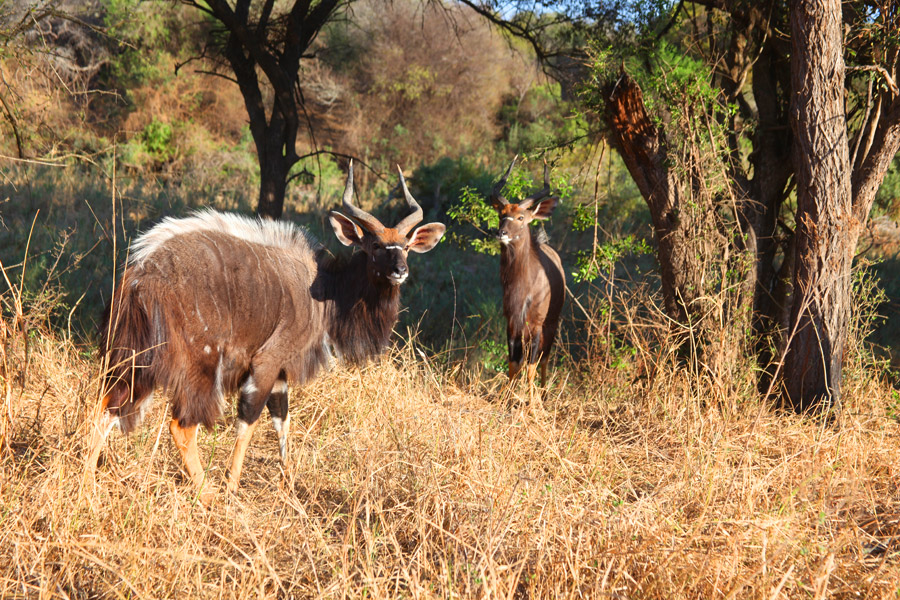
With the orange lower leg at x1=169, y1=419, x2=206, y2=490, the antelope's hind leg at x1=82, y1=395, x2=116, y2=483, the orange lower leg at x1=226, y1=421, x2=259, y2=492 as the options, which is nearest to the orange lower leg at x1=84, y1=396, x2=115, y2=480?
the antelope's hind leg at x1=82, y1=395, x2=116, y2=483

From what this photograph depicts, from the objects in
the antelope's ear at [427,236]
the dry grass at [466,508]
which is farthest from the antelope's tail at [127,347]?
the antelope's ear at [427,236]

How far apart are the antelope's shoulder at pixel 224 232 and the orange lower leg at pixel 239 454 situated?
113cm

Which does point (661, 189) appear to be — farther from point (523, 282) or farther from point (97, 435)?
point (97, 435)

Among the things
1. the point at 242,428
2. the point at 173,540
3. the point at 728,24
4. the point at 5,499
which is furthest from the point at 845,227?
the point at 5,499

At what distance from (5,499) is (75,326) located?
4358 millimetres

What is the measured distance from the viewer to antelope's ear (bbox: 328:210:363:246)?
15.8 ft

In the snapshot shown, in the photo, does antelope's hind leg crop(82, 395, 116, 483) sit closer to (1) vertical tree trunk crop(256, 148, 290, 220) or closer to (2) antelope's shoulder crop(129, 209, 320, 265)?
(2) antelope's shoulder crop(129, 209, 320, 265)

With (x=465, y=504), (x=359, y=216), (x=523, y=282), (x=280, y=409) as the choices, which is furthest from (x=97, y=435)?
(x=523, y=282)

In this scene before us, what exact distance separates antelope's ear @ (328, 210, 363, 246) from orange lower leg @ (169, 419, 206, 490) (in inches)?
63.2

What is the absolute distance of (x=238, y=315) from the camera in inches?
159

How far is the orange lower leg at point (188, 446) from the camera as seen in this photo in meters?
3.87

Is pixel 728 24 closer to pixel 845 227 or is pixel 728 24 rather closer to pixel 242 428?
pixel 845 227

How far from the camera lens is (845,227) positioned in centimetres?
494

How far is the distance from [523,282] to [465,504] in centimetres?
356
